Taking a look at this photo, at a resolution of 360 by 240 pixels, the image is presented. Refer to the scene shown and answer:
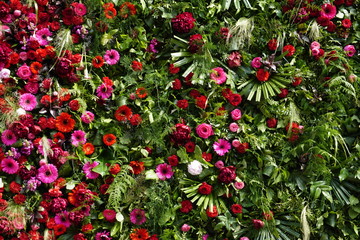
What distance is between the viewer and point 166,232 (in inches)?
86.3

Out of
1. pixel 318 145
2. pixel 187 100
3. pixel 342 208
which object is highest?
pixel 187 100

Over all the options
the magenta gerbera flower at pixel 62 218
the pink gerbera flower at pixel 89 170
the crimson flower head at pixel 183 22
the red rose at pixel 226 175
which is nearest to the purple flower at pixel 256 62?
the crimson flower head at pixel 183 22

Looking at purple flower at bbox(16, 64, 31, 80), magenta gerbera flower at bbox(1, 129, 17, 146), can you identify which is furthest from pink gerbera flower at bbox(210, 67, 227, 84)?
magenta gerbera flower at bbox(1, 129, 17, 146)

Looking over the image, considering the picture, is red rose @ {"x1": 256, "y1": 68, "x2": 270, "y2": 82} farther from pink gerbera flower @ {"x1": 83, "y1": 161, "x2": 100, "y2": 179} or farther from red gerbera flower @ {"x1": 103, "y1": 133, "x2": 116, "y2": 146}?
pink gerbera flower @ {"x1": 83, "y1": 161, "x2": 100, "y2": 179}

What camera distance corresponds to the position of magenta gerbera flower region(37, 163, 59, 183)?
2156mm

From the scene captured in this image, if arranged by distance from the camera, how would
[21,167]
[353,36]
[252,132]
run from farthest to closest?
1. [353,36]
2. [252,132]
3. [21,167]

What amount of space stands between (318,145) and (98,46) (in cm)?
159

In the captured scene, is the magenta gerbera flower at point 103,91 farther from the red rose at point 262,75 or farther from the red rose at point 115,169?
the red rose at point 262,75

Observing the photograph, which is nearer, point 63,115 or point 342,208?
point 63,115

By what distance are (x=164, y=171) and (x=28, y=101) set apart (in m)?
0.94

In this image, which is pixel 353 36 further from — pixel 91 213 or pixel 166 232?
pixel 91 213

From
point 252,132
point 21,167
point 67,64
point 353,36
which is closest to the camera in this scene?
point 21,167

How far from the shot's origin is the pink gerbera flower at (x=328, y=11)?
2.66 meters

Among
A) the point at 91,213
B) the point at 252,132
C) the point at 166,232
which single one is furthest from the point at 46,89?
the point at 252,132
